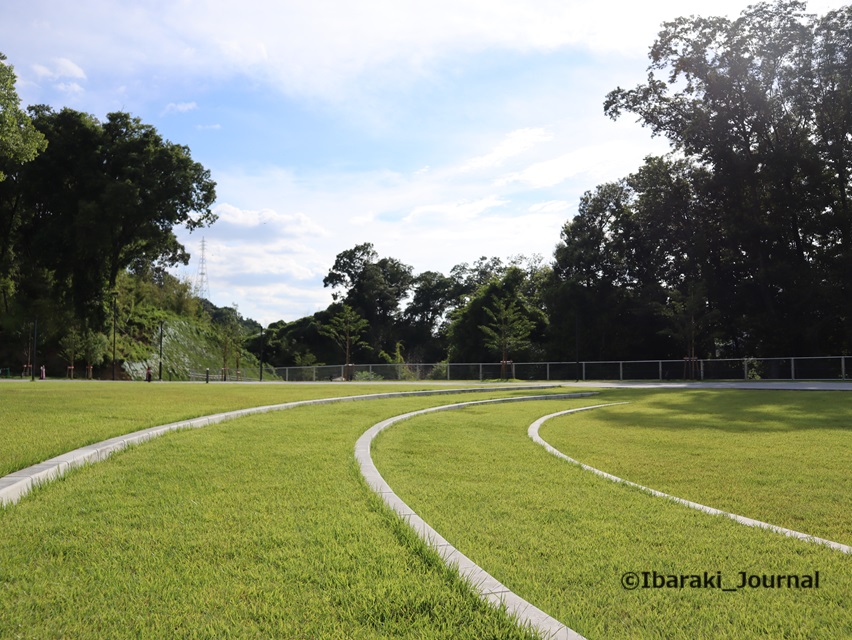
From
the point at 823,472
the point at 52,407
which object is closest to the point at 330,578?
the point at 823,472

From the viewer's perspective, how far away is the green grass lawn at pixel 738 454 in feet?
15.6

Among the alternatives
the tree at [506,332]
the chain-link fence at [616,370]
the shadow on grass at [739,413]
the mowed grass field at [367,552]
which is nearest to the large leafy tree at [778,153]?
the chain-link fence at [616,370]

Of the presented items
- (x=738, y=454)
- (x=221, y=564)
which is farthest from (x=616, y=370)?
(x=221, y=564)

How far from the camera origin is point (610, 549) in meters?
3.47

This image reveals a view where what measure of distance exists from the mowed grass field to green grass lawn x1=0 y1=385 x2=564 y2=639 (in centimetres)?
1

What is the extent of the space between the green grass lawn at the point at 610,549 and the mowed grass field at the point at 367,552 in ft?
0.05

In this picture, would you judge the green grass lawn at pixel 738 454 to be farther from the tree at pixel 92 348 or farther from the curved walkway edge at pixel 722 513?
the tree at pixel 92 348

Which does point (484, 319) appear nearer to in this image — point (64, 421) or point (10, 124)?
point (10, 124)

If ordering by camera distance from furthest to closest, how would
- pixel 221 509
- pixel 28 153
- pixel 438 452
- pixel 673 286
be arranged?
1. pixel 673 286
2. pixel 28 153
3. pixel 438 452
4. pixel 221 509

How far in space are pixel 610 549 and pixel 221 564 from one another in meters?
2.20

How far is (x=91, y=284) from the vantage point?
4319 centimetres

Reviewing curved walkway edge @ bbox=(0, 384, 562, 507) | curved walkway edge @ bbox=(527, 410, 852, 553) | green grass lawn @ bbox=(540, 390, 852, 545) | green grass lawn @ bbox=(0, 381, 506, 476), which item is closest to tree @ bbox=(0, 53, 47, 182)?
green grass lawn @ bbox=(0, 381, 506, 476)

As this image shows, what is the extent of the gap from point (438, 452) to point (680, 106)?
37964 millimetres

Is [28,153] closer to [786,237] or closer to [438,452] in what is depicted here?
[438,452]
